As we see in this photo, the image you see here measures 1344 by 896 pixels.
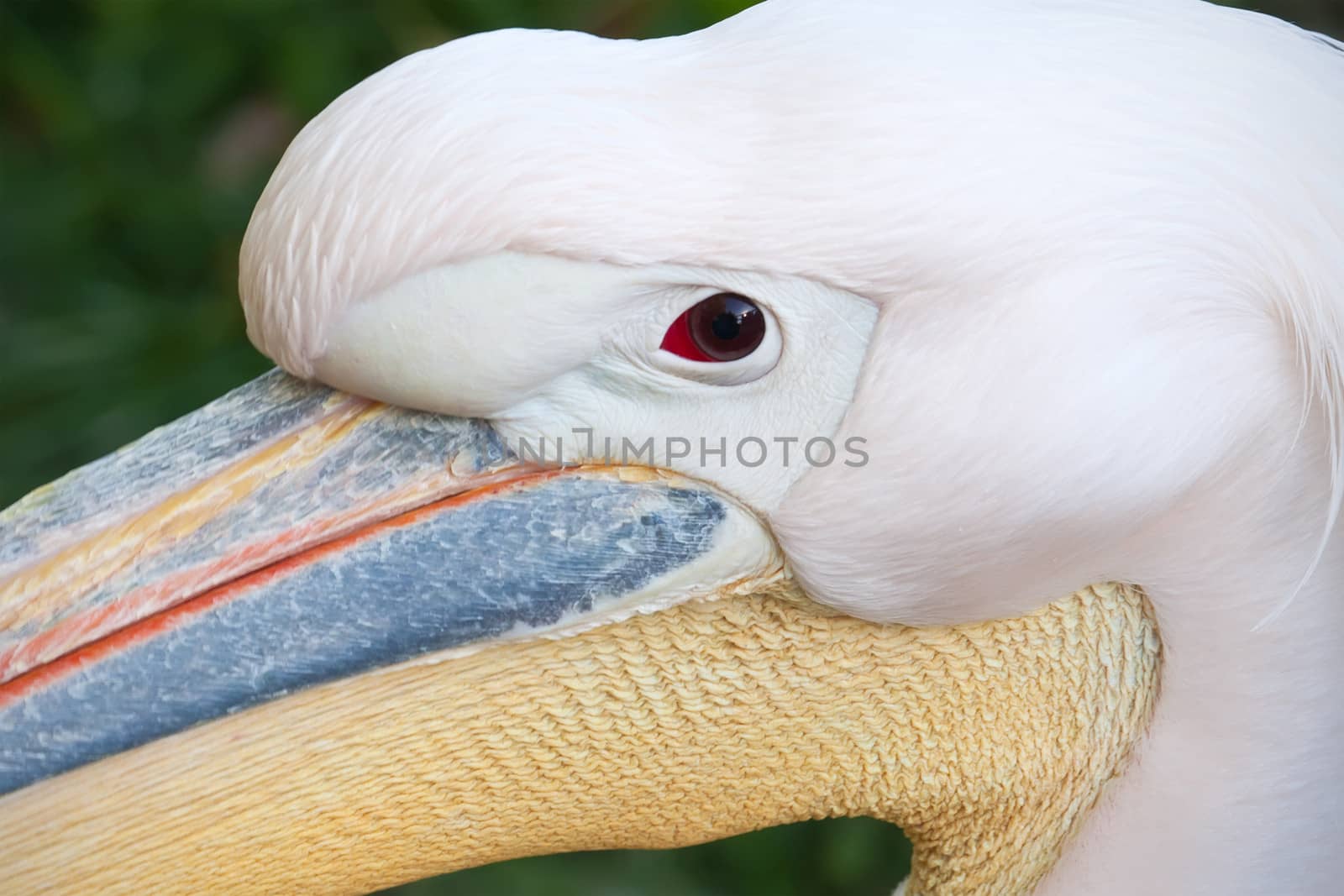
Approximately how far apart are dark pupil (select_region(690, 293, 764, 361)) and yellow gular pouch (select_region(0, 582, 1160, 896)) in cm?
19

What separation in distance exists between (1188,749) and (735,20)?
68 centimetres

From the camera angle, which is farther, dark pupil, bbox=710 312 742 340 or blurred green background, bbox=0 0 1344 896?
blurred green background, bbox=0 0 1344 896

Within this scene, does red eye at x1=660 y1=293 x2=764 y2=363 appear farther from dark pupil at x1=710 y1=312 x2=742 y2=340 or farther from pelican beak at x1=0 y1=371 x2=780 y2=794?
pelican beak at x1=0 y1=371 x2=780 y2=794

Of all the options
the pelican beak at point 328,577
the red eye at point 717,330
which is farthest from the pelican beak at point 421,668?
the red eye at point 717,330

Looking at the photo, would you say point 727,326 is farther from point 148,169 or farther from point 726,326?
point 148,169

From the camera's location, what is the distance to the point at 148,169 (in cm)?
308

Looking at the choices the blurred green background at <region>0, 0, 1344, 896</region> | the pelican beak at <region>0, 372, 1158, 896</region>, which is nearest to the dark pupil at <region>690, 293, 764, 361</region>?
the pelican beak at <region>0, 372, 1158, 896</region>

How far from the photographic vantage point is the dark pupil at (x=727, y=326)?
938 millimetres

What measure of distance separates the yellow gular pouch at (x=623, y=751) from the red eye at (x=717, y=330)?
0.19 meters

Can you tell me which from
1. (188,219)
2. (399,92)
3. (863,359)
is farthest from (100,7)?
(863,359)

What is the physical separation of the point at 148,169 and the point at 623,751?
240cm

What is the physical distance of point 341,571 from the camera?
1002mm

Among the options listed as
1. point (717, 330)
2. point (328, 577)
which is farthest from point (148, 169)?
point (717, 330)

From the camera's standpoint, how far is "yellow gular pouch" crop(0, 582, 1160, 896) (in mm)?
1030
